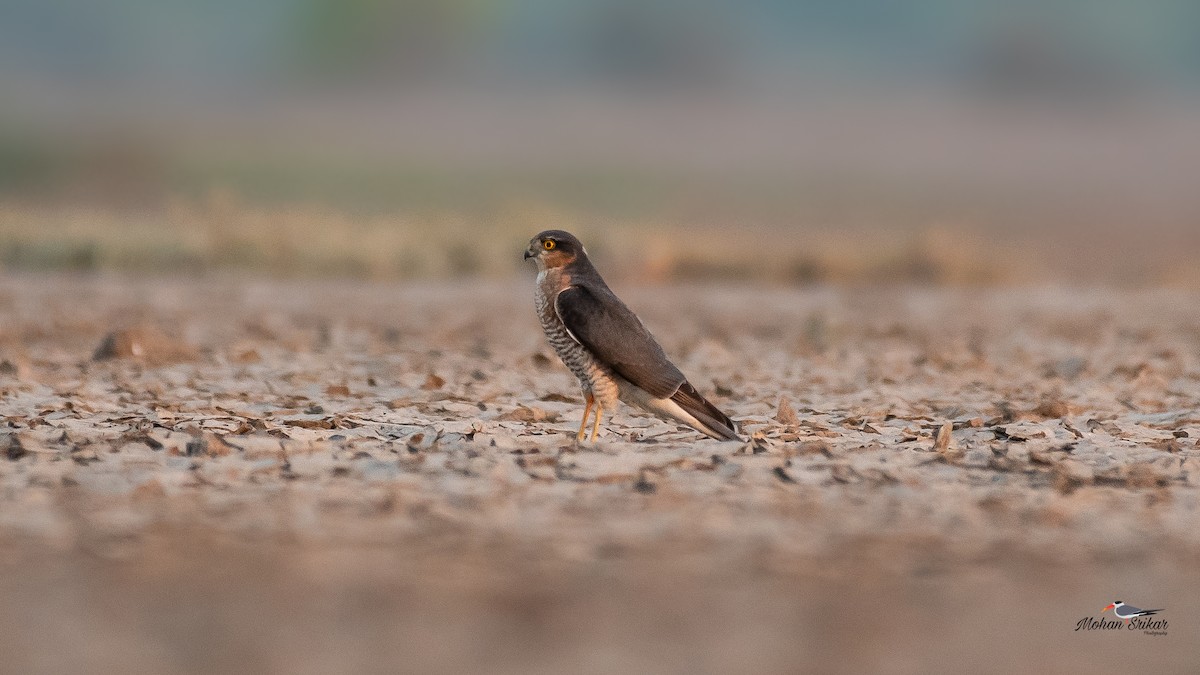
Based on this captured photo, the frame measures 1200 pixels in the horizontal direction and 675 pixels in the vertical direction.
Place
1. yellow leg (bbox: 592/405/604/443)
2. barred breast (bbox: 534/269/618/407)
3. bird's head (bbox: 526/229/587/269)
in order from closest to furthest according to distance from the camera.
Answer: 1. yellow leg (bbox: 592/405/604/443)
2. barred breast (bbox: 534/269/618/407)
3. bird's head (bbox: 526/229/587/269)

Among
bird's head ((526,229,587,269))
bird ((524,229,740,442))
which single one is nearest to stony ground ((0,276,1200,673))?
bird ((524,229,740,442))

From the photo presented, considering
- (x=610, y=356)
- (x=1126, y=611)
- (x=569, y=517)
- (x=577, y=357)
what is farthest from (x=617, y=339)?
(x=1126, y=611)

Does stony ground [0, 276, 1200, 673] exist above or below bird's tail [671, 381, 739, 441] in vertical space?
below

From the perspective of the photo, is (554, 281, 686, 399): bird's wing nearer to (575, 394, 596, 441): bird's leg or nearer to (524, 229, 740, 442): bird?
(524, 229, 740, 442): bird

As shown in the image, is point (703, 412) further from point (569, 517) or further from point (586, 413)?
point (569, 517)

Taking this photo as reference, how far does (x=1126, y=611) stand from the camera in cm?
Result: 402

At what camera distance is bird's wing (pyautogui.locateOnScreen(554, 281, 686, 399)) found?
655 cm

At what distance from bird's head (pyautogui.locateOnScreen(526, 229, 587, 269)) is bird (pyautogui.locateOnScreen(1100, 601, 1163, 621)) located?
3.55 metres

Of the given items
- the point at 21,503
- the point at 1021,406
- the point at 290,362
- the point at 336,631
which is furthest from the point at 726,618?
the point at 290,362

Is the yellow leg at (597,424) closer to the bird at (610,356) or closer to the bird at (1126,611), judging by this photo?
the bird at (610,356)

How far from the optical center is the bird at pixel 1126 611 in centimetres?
399

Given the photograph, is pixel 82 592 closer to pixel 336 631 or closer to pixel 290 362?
pixel 336 631

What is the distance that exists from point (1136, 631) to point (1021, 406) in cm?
395
